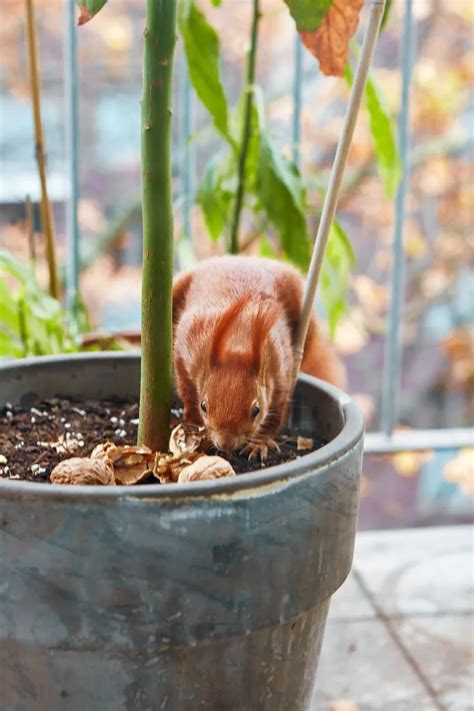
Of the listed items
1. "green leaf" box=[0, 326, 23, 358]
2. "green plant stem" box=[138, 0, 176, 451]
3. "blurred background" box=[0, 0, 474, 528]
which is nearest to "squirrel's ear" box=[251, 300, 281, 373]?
"green plant stem" box=[138, 0, 176, 451]

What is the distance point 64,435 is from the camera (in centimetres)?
89

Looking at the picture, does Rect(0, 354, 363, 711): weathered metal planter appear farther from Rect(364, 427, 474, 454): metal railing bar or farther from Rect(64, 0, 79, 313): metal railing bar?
Rect(364, 427, 474, 454): metal railing bar

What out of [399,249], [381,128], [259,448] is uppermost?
[381,128]

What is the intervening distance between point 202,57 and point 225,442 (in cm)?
59

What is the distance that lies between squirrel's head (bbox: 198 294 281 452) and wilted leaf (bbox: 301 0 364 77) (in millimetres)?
249

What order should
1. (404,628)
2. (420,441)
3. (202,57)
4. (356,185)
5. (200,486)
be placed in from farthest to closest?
1. (356,185)
2. (420,441)
3. (404,628)
4. (202,57)
5. (200,486)

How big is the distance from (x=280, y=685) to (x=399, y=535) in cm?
97

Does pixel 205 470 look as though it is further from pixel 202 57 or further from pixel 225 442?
pixel 202 57

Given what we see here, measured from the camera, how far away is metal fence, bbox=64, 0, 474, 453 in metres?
1.55

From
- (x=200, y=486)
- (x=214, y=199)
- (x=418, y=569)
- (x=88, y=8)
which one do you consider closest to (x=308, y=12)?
(x=88, y=8)

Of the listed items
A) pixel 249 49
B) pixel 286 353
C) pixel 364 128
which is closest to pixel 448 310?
pixel 364 128

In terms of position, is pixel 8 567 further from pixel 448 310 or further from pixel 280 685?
pixel 448 310

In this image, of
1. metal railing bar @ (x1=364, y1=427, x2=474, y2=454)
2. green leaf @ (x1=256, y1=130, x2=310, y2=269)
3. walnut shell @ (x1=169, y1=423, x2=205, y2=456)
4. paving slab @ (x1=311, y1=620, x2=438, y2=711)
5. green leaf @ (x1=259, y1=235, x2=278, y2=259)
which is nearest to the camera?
walnut shell @ (x1=169, y1=423, x2=205, y2=456)

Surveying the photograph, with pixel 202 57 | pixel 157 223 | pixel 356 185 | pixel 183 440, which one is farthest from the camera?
pixel 356 185
